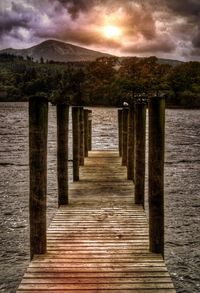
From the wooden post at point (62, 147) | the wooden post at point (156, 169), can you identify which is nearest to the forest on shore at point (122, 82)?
the wooden post at point (62, 147)

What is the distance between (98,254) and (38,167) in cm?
165

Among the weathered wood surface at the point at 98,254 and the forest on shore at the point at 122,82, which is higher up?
the forest on shore at the point at 122,82

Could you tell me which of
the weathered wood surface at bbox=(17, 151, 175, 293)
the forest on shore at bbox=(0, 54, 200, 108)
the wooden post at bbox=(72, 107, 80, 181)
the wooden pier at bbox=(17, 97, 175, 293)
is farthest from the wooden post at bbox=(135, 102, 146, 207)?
the forest on shore at bbox=(0, 54, 200, 108)

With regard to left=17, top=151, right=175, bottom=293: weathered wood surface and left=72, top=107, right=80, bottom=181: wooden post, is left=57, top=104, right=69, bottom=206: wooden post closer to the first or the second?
left=17, top=151, right=175, bottom=293: weathered wood surface

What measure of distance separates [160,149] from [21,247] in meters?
5.44

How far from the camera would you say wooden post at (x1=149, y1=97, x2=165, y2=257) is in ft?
21.4

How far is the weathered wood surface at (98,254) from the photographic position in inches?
217

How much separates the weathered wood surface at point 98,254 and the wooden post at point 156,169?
29cm

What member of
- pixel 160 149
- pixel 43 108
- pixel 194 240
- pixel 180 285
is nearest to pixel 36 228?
pixel 43 108

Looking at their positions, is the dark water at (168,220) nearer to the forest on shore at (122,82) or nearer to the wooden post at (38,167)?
the wooden post at (38,167)

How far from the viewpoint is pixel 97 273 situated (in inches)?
231

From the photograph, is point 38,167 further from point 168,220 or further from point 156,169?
point 168,220

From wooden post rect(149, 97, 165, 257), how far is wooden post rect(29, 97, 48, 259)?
5.40 feet

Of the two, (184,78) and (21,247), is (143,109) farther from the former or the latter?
(184,78)
